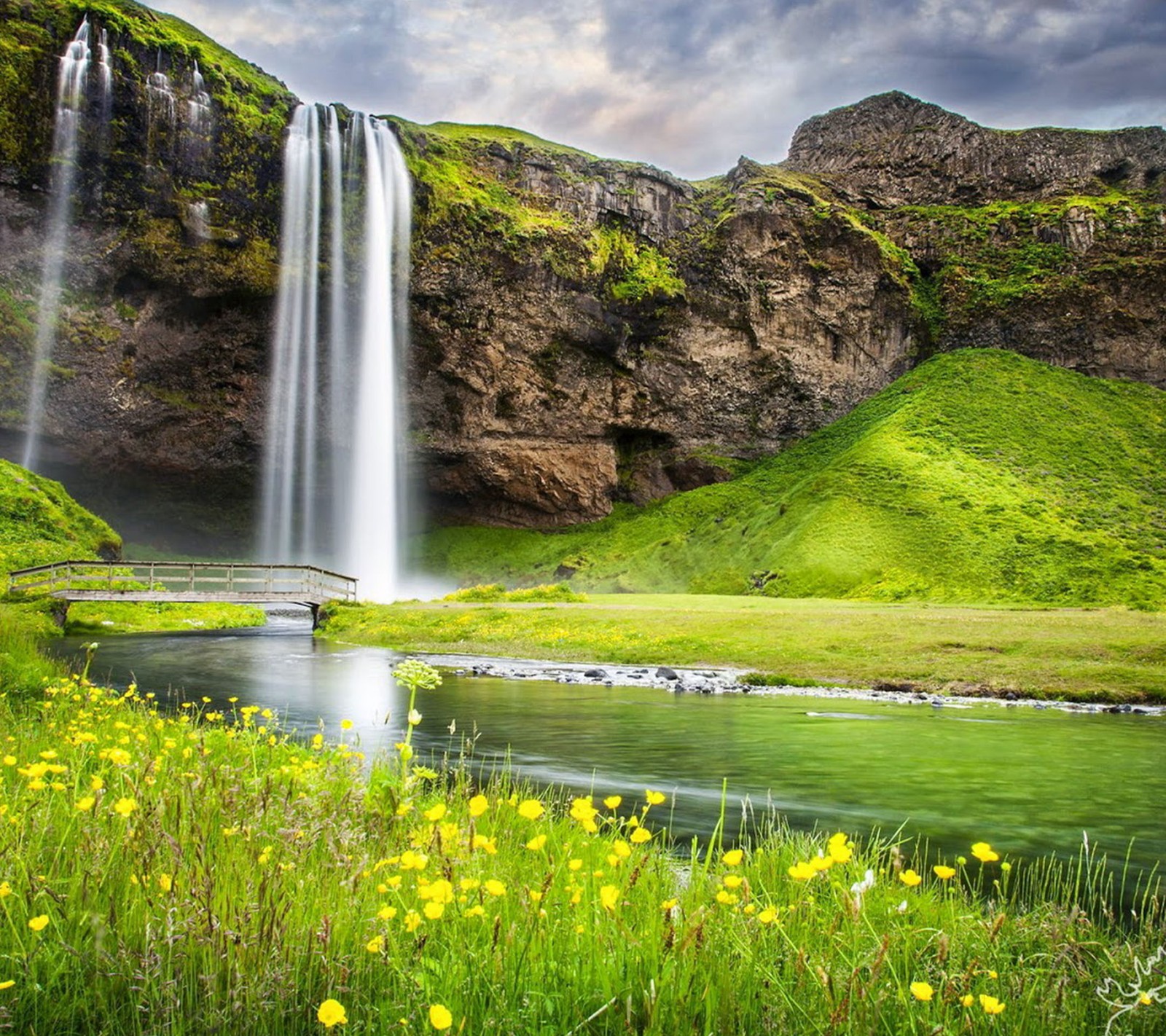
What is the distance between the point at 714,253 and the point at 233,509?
191ft

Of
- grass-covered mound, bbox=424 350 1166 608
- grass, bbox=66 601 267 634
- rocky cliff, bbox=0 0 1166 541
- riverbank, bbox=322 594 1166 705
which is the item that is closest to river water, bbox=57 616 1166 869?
riverbank, bbox=322 594 1166 705

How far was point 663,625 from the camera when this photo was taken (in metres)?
34.0

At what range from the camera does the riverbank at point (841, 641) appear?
75.6ft

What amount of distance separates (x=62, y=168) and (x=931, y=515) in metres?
71.3

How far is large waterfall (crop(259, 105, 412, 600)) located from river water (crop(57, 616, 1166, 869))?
53450 millimetres

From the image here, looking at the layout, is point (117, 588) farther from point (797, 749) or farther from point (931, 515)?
point (931, 515)

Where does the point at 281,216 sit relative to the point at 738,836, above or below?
above

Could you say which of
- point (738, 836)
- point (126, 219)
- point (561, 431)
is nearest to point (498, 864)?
point (738, 836)

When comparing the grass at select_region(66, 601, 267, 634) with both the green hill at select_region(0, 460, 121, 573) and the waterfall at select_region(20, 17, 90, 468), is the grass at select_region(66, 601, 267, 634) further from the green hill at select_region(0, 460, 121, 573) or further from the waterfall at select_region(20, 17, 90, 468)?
the waterfall at select_region(20, 17, 90, 468)

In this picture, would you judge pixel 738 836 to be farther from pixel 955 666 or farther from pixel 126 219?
pixel 126 219

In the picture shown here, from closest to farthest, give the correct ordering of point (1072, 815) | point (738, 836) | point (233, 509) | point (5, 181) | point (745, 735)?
point (738, 836), point (1072, 815), point (745, 735), point (5, 181), point (233, 509)

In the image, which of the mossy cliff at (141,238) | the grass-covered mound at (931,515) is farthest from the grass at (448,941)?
the mossy cliff at (141,238)

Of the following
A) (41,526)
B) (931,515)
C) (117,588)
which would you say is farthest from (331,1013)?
(931,515)

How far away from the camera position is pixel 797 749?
1409 cm
